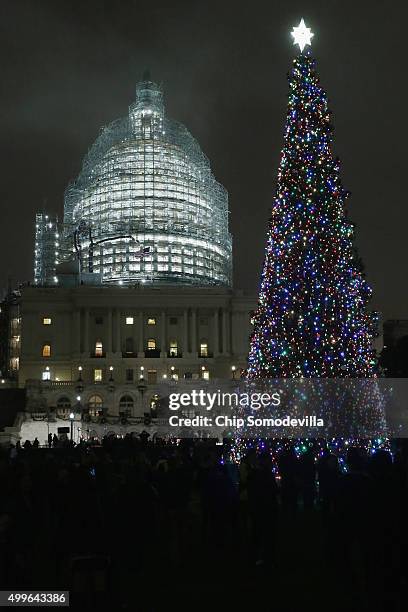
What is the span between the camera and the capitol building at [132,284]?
305 ft

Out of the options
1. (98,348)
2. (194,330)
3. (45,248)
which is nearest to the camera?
(98,348)

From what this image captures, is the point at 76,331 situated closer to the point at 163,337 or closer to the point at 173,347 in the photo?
the point at 163,337

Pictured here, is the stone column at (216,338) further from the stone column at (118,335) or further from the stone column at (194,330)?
the stone column at (118,335)

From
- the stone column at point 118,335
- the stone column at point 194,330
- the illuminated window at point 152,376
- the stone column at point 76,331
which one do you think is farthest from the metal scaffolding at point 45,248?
the illuminated window at point 152,376

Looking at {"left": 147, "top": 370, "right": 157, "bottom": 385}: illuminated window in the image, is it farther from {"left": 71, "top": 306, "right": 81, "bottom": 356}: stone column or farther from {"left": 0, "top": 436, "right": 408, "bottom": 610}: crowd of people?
{"left": 0, "top": 436, "right": 408, "bottom": 610}: crowd of people

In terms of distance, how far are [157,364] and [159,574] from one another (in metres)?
81.7

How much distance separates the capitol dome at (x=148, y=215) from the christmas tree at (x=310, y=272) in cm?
8035

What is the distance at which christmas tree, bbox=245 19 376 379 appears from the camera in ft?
72.3

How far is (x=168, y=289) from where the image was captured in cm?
9606

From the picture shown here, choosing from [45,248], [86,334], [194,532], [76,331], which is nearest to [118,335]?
[86,334]

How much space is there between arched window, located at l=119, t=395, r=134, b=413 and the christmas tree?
191 feet

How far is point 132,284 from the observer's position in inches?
3932

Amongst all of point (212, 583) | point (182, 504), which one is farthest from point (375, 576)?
point (182, 504)

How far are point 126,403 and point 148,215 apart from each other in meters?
35.2
